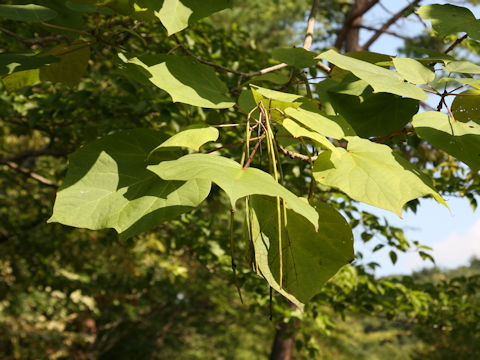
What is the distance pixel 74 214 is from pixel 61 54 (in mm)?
544

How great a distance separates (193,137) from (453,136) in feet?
1.37

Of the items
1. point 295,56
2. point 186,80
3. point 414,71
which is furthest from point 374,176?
point 295,56

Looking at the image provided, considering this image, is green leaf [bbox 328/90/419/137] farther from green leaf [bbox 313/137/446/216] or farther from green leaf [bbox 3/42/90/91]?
green leaf [bbox 3/42/90/91]

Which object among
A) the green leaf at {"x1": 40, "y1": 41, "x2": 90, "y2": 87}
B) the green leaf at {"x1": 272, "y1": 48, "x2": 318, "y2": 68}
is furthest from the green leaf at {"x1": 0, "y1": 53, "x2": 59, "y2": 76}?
the green leaf at {"x1": 272, "y1": 48, "x2": 318, "y2": 68}

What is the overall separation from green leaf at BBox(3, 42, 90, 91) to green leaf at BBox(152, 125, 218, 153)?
51 cm

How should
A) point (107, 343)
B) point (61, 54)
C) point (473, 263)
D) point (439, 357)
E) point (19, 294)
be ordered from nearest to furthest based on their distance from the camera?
point (61, 54), point (19, 294), point (107, 343), point (439, 357), point (473, 263)

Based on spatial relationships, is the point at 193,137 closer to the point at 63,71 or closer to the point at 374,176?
the point at 374,176

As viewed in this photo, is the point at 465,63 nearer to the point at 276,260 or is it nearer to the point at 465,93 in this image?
the point at 465,93

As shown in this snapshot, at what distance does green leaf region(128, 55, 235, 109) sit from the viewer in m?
0.70

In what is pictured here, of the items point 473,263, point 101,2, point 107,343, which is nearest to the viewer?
point 101,2

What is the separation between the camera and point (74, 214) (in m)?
0.63

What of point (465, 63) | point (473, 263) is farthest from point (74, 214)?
point (473, 263)

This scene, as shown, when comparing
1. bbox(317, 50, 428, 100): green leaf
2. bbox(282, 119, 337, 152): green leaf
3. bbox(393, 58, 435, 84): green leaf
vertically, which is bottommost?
bbox(282, 119, 337, 152): green leaf

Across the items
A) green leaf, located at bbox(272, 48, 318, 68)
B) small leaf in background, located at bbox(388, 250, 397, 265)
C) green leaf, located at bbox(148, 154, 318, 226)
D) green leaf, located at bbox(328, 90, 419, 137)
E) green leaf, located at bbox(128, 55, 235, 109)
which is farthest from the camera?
small leaf in background, located at bbox(388, 250, 397, 265)
